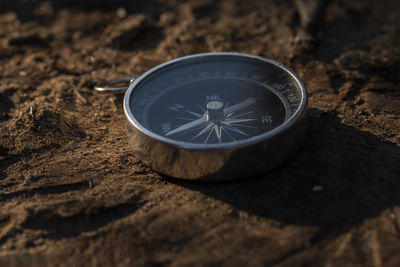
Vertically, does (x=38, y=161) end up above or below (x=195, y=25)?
below

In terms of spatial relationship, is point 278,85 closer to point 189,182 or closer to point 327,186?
point 327,186

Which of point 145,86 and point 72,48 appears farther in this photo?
point 72,48

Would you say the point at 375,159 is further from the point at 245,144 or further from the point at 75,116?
the point at 75,116

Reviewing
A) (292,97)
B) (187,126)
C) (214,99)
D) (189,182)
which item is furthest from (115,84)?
(292,97)

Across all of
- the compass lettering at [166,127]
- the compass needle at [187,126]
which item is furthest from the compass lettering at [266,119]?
the compass lettering at [166,127]

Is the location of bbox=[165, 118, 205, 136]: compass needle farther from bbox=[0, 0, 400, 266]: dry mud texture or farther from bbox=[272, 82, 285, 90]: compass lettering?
bbox=[272, 82, 285, 90]: compass lettering

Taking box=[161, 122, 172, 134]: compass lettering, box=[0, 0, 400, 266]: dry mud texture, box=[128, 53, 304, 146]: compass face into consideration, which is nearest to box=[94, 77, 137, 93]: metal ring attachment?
box=[0, 0, 400, 266]: dry mud texture

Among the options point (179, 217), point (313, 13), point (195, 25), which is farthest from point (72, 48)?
point (179, 217)

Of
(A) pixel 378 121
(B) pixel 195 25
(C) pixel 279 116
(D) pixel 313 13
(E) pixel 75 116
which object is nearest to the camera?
(C) pixel 279 116

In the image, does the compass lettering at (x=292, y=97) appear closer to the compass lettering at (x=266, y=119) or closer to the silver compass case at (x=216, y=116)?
the silver compass case at (x=216, y=116)
